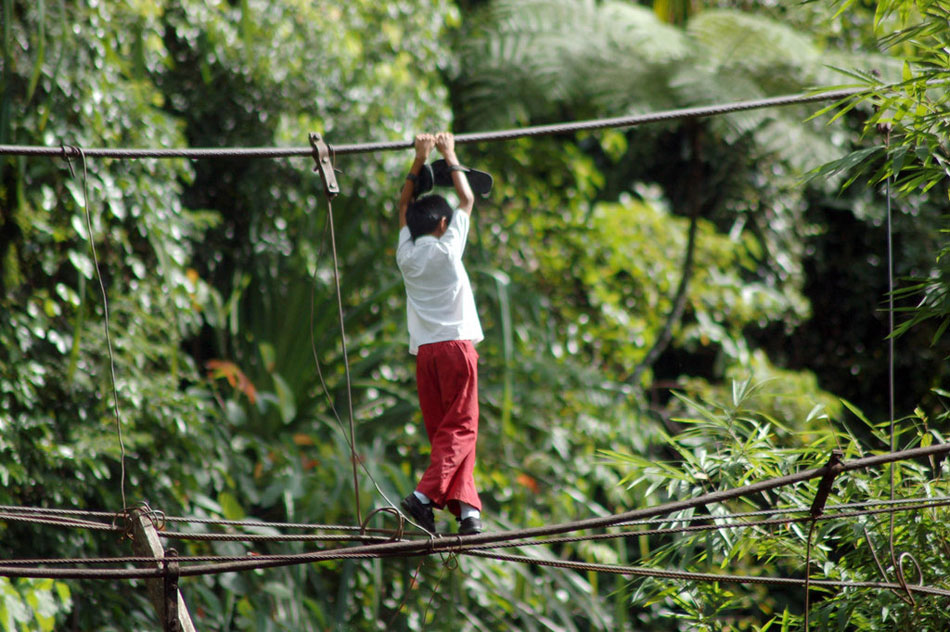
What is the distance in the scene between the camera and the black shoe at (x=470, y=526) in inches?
130

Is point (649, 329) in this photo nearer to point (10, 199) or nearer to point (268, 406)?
point (268, 406)

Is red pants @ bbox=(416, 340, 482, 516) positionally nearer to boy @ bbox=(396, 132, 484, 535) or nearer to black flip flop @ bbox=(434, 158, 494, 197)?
boy @ bbox=(396, 132, 484, 535)

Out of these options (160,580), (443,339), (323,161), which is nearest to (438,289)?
(443,339)

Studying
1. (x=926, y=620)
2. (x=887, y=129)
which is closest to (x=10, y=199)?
(x=887, y=129)

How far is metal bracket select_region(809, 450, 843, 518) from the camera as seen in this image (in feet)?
9.58

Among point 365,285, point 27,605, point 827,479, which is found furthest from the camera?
point 365,285

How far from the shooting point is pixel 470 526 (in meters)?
3.32

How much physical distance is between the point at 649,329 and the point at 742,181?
121cm

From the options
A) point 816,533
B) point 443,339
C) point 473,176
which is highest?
point 473,176

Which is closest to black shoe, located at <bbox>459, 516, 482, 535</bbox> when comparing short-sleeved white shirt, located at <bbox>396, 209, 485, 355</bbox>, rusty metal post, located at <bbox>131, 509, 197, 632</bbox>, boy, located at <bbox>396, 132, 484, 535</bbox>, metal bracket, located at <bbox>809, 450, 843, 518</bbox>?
boy, located at <bbox>396, 132, 484, 535</bbox>

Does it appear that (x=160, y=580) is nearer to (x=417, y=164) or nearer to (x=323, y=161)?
(x=323, y=161)

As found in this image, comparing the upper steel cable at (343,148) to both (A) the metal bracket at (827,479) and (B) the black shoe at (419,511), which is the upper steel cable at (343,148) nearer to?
(B) the black shoe at (419,511)

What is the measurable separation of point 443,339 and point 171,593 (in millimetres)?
1057

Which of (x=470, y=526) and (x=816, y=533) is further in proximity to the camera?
(x=816, y=533)
